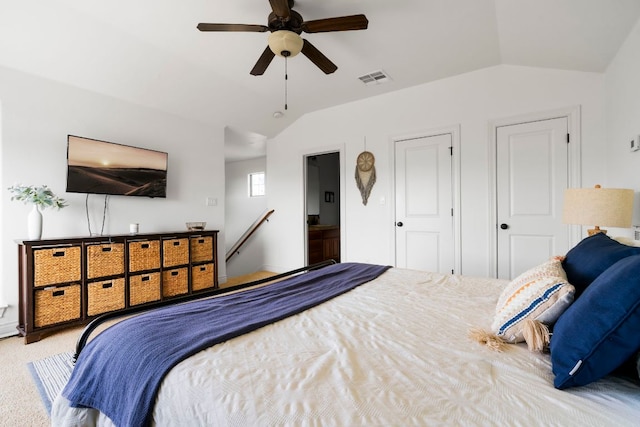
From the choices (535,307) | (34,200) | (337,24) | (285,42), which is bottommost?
(535,307)

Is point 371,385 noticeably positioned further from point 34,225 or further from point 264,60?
point 34,225

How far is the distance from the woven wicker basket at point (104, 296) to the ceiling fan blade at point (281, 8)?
286 cm

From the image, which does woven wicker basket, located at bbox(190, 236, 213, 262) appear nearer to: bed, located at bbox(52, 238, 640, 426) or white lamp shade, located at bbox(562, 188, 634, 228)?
bed, located at bbox(52, 238, 640, 426)

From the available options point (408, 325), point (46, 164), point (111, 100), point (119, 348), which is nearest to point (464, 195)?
point (408, 325)

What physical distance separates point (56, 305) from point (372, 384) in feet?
10.2

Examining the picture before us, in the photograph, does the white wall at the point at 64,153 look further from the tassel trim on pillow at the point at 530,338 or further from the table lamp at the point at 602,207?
the table lamp at the point at 602,207

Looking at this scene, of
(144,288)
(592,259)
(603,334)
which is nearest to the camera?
(603,334)

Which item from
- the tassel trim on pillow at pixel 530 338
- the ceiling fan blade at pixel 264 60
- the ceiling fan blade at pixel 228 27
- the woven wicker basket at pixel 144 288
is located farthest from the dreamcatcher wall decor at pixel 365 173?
the tassel trim on pillow at pixel 530 338

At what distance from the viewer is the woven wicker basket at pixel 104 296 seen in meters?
2.84

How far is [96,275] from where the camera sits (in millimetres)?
2875

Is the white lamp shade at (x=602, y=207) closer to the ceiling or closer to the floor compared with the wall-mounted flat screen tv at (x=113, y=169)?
closer to the floor

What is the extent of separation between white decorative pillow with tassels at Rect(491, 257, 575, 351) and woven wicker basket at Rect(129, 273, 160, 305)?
331 centimetres

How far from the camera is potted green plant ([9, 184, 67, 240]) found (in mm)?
2623

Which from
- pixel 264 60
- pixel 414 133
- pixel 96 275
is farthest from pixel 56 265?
pixel 414 133
